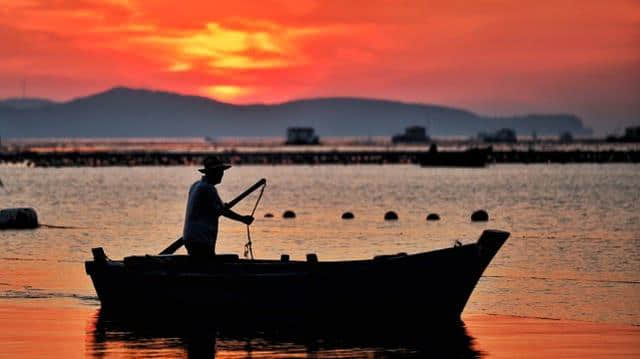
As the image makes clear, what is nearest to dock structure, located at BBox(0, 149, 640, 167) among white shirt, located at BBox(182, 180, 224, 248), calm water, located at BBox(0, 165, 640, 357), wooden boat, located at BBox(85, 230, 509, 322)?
calm water, located at BBox(0, 165, 640, 357)

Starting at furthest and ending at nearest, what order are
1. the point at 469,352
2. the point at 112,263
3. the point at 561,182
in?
1. the point at 561,182
2. the point at 112,263
3. the point at 469,352

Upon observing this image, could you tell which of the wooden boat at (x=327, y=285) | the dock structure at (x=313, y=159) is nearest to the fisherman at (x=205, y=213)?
the wooden boat at (x=327, y=285)

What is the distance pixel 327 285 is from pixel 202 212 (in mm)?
2305

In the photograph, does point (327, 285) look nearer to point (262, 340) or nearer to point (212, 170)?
point (262, 340)

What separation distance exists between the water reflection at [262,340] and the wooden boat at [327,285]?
0.92 ft

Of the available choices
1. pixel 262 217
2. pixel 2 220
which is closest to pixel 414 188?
pixel 262 217

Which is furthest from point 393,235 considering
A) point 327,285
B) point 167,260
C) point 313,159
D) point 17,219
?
point 313,159

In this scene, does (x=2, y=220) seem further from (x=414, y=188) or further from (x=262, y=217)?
(x=414, y=188)

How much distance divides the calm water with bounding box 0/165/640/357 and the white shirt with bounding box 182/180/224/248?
2.08 m

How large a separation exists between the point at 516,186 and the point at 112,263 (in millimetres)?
81782

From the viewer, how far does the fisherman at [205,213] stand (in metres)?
21.1

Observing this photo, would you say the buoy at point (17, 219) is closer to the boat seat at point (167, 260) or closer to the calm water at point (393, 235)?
the calm water at point (393, 235)

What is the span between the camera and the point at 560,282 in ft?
94.7

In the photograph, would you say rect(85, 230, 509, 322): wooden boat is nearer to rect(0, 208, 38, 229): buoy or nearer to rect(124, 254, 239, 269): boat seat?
rect(124, 254, 239, 269): boat seat
